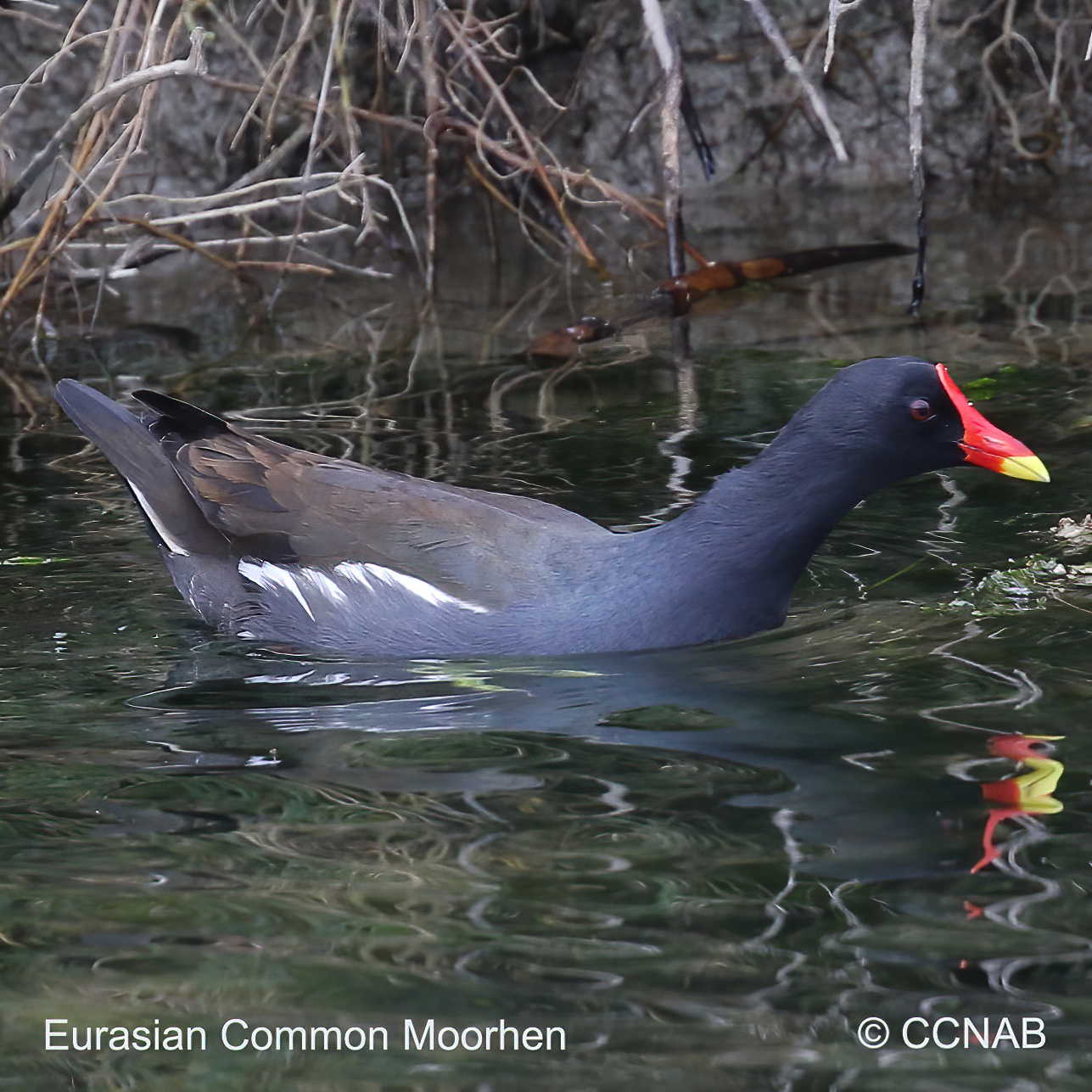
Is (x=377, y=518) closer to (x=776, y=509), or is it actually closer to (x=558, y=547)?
(x=558, y=547)

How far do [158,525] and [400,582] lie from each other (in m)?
0.79

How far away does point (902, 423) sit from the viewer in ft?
12.5

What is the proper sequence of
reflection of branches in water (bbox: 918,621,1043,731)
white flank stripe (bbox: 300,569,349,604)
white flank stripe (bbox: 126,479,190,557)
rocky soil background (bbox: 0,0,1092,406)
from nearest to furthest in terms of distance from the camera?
reflection of branches in water (bbox: 918,621,1043,731) < white flank stripe (bbox: 300,569,349,604) < white flank stripe (bbox: 126,479,190,557) < rocky soil background (bbox: 0,0,1092,406)

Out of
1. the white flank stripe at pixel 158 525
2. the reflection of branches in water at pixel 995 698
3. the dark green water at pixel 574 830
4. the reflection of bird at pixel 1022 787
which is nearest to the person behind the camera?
the dark green water at pixel 574 830

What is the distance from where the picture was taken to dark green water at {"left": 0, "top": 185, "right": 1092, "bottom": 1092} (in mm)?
2270

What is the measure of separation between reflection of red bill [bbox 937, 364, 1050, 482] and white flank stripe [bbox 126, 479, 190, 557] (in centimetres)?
187

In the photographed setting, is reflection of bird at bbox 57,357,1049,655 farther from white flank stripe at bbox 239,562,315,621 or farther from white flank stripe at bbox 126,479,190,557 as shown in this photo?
white flank stripe at bbox 126,479,190,557

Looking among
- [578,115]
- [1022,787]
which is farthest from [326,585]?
[578,115]

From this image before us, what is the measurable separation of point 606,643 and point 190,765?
0.99 m

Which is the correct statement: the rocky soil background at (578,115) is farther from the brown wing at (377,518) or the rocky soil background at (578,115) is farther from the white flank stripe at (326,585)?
the white flank stripe at (326,585)

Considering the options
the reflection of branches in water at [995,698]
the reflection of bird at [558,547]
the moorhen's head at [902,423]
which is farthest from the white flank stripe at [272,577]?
the reflection of branches in water at [995,698]

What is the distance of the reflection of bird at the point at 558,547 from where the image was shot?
3.82m

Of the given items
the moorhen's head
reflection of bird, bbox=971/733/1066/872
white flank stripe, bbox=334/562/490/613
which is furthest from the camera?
white flank stripe, bbox=334/562/490/613

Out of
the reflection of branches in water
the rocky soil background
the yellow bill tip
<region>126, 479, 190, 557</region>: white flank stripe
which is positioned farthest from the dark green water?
the rocky soil background
